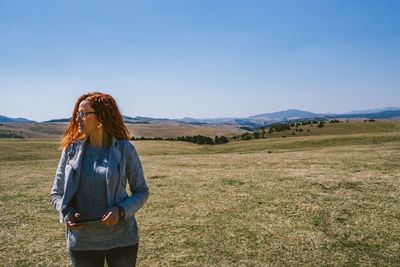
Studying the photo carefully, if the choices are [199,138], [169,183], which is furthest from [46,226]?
[199,138]

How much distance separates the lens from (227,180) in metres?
26.7

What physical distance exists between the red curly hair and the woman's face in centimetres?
6

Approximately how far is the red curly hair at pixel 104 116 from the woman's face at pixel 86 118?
59 mm

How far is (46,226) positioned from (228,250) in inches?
305

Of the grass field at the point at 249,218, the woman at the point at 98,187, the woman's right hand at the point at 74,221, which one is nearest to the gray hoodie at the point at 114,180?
the woman at the point at 98,187

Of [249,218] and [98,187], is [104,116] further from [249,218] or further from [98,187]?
[249,218]

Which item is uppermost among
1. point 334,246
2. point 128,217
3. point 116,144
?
point 116,144

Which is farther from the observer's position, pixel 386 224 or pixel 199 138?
pixel 199 138

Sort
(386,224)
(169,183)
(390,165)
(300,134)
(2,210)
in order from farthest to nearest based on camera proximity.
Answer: (300,134), (390,165), (169,183), (2,210), (386,224)

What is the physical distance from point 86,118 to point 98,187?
41.3 inches

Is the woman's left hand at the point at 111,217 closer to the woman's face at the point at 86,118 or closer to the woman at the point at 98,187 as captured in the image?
the woman at the point at 98,187

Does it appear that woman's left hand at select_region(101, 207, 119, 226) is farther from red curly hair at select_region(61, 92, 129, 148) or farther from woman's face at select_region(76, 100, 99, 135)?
woman's face at select_region(76, 100, 99, 135)

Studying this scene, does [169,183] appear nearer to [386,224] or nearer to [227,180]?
[227,180]

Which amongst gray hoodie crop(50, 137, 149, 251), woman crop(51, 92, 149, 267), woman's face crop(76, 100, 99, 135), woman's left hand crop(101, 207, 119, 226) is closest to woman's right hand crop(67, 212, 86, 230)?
woman crop(51, 92, 149, 267)
